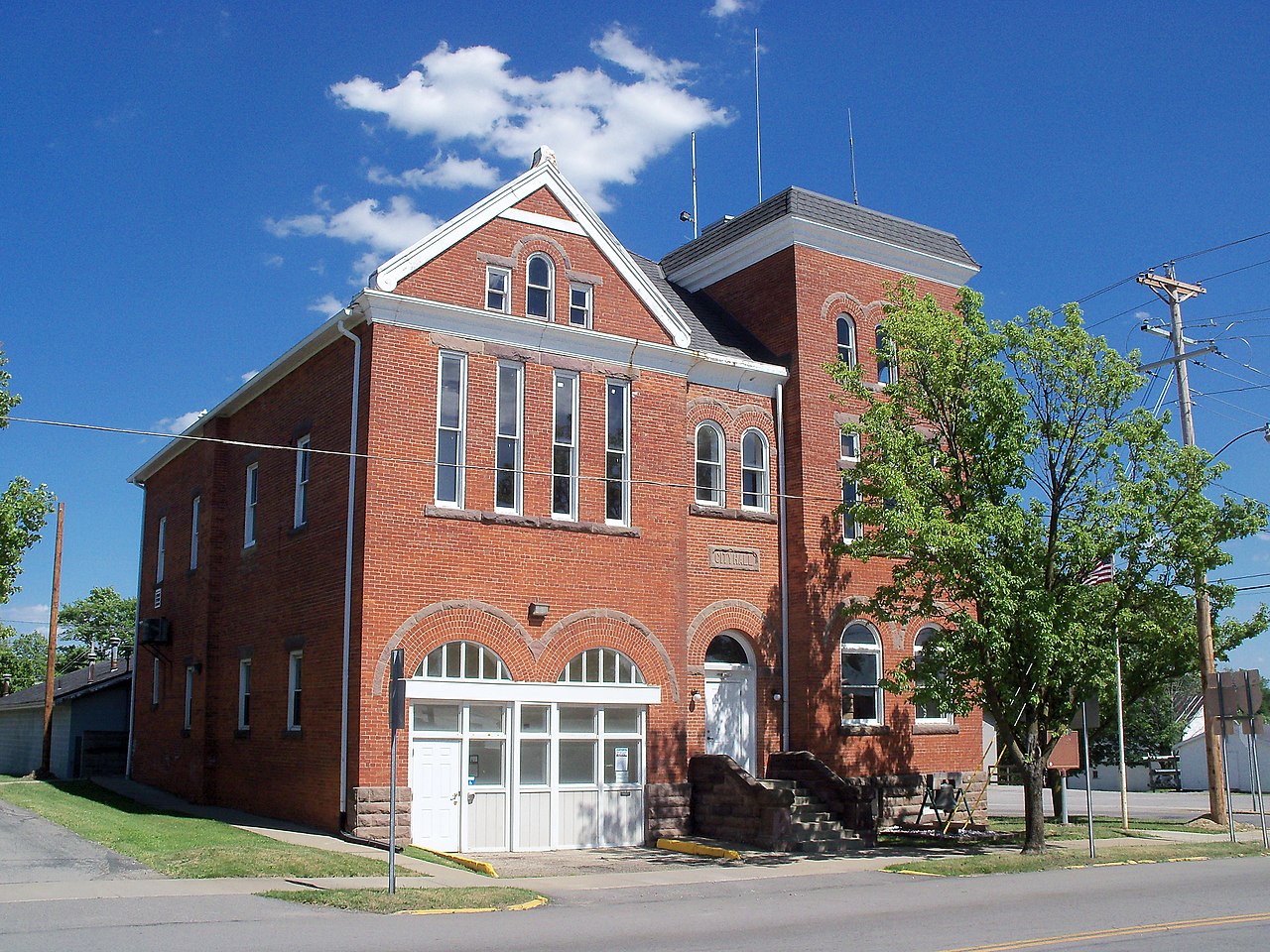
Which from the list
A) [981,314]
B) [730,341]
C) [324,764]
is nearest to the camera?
[324,764]

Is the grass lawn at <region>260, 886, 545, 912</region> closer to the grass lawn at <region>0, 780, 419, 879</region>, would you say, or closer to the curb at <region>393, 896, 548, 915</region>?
the curb at <region>393, 896, 548, 915</region>

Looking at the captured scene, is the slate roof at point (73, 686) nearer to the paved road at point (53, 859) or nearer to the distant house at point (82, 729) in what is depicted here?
the distant house at point (82, 729)

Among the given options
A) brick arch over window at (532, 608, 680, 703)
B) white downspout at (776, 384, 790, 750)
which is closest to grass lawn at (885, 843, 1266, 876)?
white downspout at (776, 384, 790, 750)

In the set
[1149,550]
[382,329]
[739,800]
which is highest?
[382,329]

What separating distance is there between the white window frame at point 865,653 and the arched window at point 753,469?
3.13 metres

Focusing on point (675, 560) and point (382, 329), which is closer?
point (382, 329)

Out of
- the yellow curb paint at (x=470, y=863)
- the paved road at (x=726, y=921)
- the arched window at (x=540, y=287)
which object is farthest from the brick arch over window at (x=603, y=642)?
the arched window at (x=540, y=287)

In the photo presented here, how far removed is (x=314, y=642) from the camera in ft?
68.7

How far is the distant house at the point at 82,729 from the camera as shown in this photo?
34188 mm

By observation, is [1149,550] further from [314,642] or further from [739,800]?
[314,642]

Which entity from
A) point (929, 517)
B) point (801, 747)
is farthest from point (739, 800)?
point (929, 517)

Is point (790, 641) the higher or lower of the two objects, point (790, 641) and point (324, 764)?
the higher

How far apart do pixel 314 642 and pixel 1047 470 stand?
13.1m

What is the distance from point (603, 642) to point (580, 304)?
20.6ft
